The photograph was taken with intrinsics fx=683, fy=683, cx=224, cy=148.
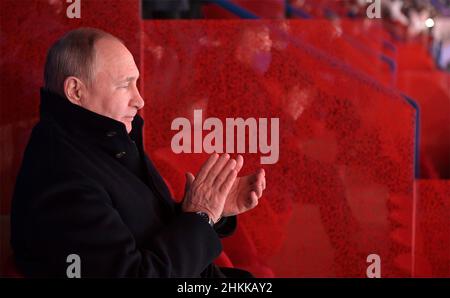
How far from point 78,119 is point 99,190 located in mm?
218

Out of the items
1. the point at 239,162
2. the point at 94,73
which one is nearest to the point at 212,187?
the point at 239,162

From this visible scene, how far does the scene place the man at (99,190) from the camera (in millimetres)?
1700

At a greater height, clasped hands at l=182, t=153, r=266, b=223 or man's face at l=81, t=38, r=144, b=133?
man's face at l=81, t=38, r=144, b=133

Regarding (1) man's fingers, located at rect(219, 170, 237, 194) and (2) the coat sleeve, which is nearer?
(2) the coat sleeve

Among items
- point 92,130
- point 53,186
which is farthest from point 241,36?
point 53,186

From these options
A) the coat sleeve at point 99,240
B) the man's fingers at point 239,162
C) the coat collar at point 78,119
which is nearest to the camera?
the coat sleeve at point 99,240

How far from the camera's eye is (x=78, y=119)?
1821 millimetres

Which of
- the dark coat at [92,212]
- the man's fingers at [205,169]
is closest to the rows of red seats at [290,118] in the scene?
the man's fingers at [205,169]

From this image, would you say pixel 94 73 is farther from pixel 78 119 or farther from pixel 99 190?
pixel 99 190

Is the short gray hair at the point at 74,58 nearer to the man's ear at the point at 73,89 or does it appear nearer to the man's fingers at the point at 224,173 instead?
the man's ear at the point at 73,89

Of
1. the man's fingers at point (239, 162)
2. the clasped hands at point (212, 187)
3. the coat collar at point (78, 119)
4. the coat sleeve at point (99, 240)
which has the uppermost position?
the coat collar at point (78, 119)

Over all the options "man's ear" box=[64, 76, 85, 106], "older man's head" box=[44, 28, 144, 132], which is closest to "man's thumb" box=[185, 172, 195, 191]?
"older man's head" box=[44, 28, 144, 132]

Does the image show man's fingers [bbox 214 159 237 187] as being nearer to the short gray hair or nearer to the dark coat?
the dark coat

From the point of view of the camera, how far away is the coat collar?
182 centimetres
